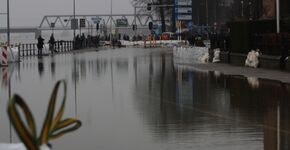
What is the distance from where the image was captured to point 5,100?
17484mm

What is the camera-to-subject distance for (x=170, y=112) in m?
14.4

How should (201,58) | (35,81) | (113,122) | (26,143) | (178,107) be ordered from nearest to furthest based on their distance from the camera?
(26,143)
(113,122)
(178,107)
(35,81)
(201,58)

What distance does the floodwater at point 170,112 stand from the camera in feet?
33.9

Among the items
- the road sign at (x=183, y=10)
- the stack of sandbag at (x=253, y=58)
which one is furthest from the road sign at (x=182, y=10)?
the stack of sandbag at (x=253, y=58)

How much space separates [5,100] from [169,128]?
700cm

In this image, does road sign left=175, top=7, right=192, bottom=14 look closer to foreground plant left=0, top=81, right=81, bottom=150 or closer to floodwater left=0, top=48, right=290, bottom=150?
floodwater left=0, top=48, right=290, bottom=150

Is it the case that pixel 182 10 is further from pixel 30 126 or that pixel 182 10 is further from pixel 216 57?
pixel 30 126

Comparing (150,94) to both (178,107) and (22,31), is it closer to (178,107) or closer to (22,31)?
(178,107)

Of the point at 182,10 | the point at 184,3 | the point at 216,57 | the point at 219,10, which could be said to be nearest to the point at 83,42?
the point at 219,10

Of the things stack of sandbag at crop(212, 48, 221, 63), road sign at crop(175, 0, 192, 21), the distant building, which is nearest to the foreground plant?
stack of sandbag at crop(212, 48, 221, 63)

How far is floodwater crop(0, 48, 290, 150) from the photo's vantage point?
1033cm

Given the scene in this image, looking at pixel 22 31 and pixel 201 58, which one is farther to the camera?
pixel 22 31

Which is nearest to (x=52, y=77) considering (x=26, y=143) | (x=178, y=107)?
(x=178, y=107)

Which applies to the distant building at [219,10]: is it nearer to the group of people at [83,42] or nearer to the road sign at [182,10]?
the road sign at [182,10]
